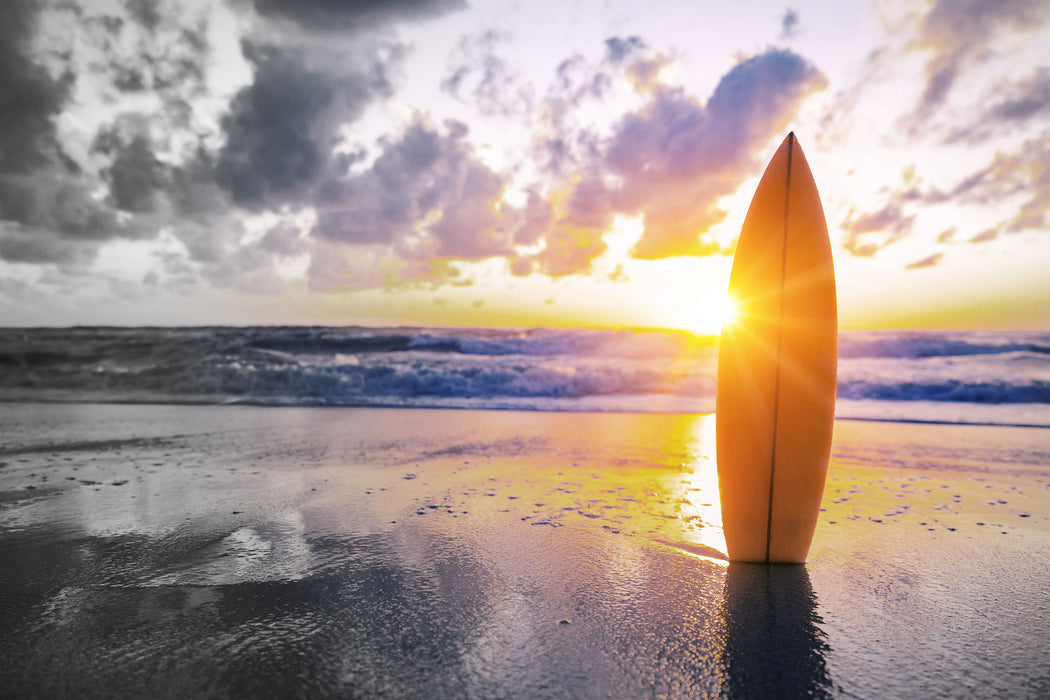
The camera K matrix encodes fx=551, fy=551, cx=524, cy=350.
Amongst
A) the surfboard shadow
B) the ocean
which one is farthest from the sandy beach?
the ocean

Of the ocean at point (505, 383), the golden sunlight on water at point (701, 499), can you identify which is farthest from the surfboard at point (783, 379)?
the ocean at point (505, 383)

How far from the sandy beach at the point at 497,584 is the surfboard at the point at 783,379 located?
8.4 inches

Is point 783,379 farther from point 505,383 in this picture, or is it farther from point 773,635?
point 505,383

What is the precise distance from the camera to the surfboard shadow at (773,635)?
154 centimetres

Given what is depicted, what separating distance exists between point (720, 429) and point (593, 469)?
6.18ft

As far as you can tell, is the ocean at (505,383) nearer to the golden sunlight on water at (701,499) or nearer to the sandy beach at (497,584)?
the golden sunlight on water at (701,499)

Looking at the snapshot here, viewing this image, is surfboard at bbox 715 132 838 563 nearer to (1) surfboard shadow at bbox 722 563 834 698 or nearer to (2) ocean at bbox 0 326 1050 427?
(1) surfboard shadow at bbox 722 563 834 698

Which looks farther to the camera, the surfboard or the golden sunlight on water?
the golden sunlight on water

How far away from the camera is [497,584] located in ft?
7.09

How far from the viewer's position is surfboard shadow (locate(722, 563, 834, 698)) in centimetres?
154

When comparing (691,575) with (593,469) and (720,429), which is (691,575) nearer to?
(720,429)

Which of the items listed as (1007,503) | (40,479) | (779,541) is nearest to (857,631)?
(779,541)

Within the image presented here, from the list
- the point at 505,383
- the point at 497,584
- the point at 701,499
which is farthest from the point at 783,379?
the point at 505,383

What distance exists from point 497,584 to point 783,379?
4.92 feet
